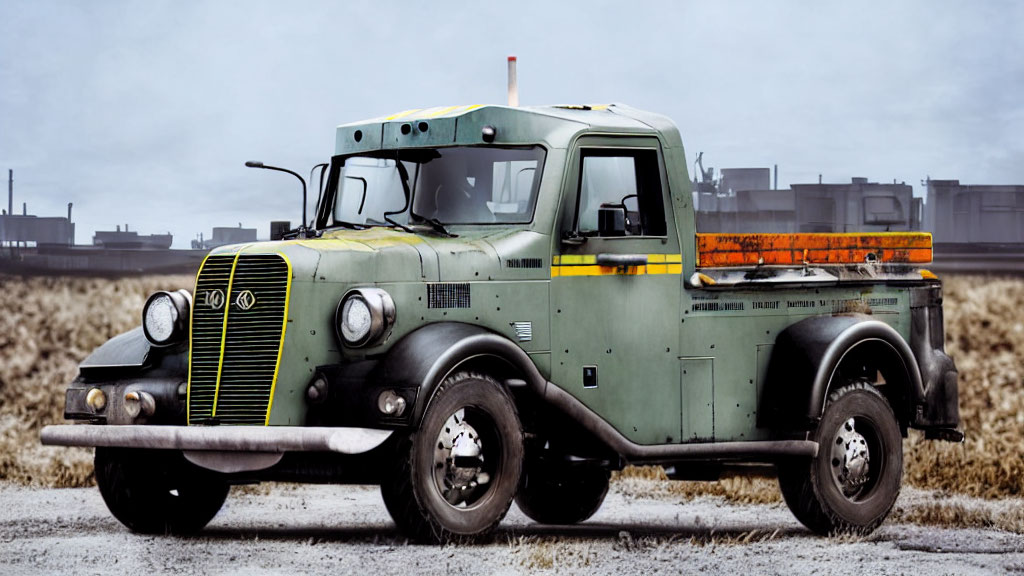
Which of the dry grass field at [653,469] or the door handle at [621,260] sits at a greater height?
the door handle at [621,260]

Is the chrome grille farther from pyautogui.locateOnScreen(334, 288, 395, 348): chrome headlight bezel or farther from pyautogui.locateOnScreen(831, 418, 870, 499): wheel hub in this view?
pyautogui.locateOnScreen(831, 418, 870, 499): wheel hub

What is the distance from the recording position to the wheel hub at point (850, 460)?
13.2 meters

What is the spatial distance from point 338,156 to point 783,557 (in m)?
4.32

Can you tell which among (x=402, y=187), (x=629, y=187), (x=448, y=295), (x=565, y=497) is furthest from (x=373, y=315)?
(x=565, y=497)

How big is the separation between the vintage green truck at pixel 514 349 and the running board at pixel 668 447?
0.06 feet

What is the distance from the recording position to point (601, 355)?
11.8 meters

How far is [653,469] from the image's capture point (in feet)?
57.0

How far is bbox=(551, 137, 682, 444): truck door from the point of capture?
1160 centimetres

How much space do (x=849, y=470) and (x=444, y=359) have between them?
420cm

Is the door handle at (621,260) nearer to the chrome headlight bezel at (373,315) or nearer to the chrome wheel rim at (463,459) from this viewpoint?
the chrome wheel rim at (463,459)

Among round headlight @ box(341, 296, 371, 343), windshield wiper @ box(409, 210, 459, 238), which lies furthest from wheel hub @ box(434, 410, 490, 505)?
windshield wiper @ box(409, 210, 459, 238)

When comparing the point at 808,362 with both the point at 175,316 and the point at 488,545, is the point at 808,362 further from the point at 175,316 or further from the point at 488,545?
the point at 175,316

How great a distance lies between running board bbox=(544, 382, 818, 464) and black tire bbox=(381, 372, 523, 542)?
2.01ft

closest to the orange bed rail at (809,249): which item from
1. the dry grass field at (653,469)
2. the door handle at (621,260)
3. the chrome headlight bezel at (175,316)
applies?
the door handle at (621,260)
